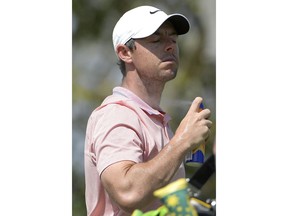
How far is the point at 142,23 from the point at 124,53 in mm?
79

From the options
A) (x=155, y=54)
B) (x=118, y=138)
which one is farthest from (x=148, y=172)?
(x=155, y=54)

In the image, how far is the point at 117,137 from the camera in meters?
1.49

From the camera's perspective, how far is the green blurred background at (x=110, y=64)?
1.67 meters

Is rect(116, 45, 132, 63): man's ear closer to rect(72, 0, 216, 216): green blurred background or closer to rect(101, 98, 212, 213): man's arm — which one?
rect(72, 0, 216, 216): green blurred background

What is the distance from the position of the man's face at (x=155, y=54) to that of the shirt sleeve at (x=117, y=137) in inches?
3.9

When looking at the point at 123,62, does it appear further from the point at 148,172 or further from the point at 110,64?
the point at 148,172

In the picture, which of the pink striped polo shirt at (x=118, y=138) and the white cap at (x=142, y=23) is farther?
the white cap at (x=142, y=23)

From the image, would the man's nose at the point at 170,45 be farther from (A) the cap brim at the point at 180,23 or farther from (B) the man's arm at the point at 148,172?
(B) the man's arm at the point at 148,172

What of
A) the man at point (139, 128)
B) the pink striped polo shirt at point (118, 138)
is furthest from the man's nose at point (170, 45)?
the pink striped polo shirt at point (118, 138)

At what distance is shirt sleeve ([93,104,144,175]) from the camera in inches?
57.5

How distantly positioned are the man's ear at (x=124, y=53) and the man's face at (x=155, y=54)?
0.04ft

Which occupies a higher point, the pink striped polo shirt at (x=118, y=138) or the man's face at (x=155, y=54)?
the man's face at (x=155, y=54)
